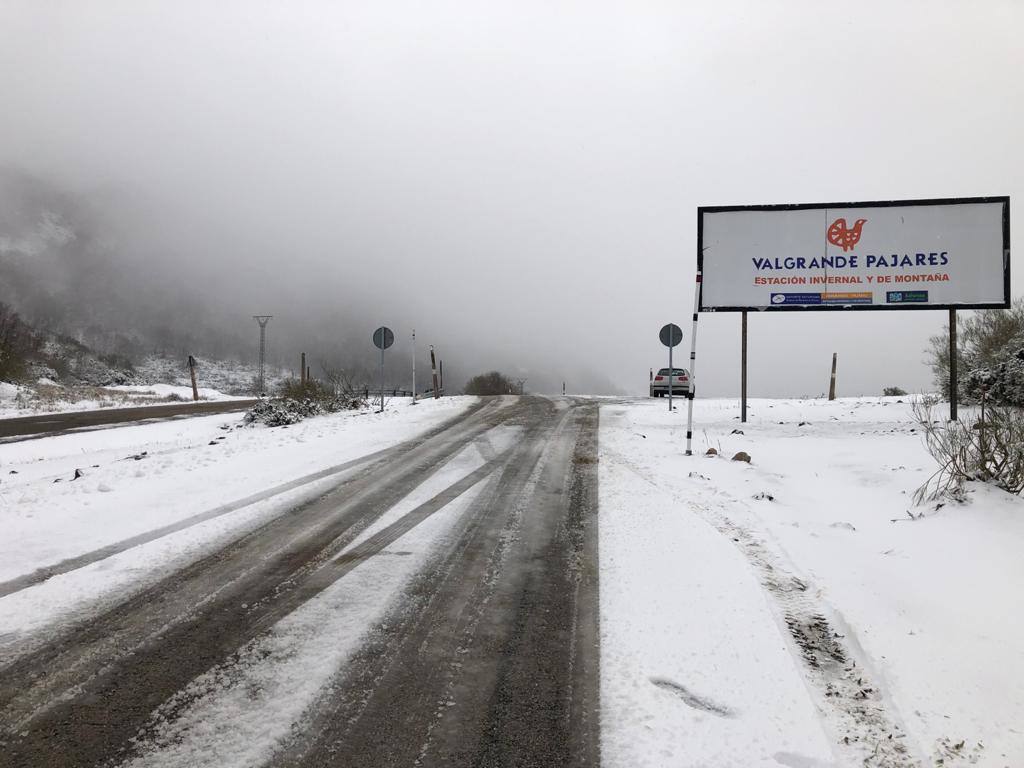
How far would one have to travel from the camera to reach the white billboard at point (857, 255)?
12.8 metres

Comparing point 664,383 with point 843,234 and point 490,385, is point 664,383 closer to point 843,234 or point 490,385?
point 843,234

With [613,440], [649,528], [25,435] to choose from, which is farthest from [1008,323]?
[25,435]

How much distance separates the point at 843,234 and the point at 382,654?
1414 centimetres

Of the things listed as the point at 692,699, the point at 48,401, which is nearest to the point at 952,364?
the point at 692,699

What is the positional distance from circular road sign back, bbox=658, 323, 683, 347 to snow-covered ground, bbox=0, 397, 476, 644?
781 centimetres

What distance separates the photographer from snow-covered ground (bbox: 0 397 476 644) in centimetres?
391

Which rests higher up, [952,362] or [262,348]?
[262,348]

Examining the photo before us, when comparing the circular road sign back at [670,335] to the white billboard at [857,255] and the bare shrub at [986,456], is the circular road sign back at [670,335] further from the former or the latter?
the bare shrub at [986,456]

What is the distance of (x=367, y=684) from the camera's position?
2656 millimetres

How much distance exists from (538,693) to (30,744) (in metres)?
2.02

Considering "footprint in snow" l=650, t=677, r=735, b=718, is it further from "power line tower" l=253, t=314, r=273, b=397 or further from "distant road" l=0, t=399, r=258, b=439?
"power line tower" l=253, t=314, r=273, b=397

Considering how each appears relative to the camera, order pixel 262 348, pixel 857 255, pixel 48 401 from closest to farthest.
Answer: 1. pixel 857 255
2. pixel 48 401
3. pixel 262 348

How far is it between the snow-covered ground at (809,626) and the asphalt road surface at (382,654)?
0.27m

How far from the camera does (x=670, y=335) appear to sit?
1677cm
